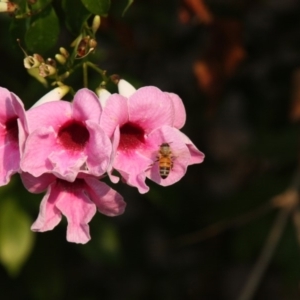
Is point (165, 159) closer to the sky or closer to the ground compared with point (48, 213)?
closer to the sky

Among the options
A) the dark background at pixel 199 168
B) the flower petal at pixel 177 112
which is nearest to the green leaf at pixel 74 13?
the flower petal at pixel 177 112

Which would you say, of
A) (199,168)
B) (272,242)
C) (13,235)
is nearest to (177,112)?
(13,235)

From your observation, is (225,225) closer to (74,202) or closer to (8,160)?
(74,202)

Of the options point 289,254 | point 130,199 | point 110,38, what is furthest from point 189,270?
point 110,38

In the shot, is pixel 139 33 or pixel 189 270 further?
pixel 189 270

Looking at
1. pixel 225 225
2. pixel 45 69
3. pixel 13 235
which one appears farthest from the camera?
pixel 225 225

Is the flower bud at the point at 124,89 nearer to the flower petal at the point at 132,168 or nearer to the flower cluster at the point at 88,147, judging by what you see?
the flower cluster at the point at 88,147

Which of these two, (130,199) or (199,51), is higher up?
(199,51)

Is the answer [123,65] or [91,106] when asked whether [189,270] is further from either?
[91,106]
